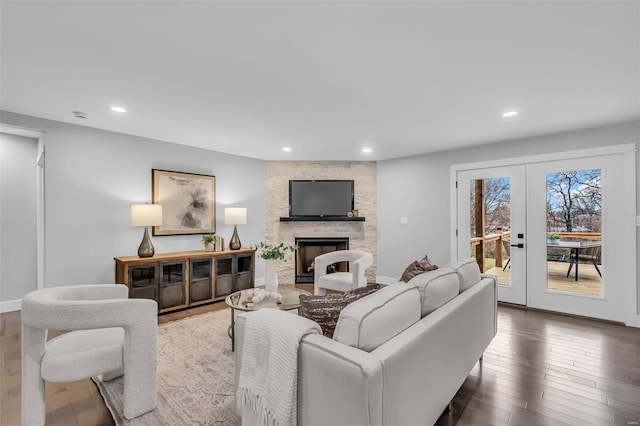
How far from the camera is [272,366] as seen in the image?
1346mm

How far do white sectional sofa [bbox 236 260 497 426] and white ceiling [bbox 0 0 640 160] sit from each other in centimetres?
151

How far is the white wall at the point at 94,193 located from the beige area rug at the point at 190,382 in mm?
1365

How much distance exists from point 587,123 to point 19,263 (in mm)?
7210

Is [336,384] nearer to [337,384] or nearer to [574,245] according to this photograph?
[337,384]

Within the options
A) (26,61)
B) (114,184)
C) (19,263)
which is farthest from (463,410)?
(19,263)

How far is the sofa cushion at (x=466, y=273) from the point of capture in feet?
7.43

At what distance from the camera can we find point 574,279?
3.81m

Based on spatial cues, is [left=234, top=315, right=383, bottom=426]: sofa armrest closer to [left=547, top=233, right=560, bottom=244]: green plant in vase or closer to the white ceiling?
the white ceiling

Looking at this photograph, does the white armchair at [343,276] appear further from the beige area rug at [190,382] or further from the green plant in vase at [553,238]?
the green plant in vase at [553,238]

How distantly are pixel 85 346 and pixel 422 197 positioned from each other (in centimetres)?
471

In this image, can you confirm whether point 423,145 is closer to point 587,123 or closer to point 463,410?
point 587,123

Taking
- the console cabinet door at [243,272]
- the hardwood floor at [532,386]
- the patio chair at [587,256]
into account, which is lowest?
the hardwood floor at [532,386]

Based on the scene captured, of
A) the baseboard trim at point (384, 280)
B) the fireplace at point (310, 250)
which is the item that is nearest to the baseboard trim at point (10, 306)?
the fireplace at point (310, 250)

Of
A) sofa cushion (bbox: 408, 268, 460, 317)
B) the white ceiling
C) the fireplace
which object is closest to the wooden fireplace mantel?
the fireplace
